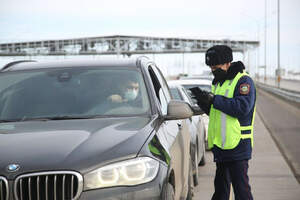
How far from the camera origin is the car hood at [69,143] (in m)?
3.29

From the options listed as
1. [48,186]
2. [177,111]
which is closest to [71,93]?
[177,111]

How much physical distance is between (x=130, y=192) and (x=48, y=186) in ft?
1.66

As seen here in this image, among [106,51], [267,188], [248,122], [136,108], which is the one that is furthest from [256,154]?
[106,51]

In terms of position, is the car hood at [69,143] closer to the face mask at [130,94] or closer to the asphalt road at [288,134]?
the face mask at [130,94]

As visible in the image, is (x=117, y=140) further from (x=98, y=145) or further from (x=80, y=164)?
(x=80, y=164)

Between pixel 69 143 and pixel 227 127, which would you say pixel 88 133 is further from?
pixel 227 127

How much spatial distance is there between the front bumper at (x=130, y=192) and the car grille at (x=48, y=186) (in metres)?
0.08

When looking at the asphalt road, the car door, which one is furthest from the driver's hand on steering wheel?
the asphalt road

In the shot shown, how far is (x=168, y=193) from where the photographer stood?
3.75 metres

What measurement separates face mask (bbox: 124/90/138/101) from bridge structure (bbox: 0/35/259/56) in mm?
106435

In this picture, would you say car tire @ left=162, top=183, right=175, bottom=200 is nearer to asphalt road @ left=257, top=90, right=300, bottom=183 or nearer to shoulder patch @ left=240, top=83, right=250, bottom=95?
shoulder patch @ left=240, top=83, right=250, bottom=95

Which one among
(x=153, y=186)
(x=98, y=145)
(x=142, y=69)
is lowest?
(x=153, y=186)

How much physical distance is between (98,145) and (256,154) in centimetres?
852

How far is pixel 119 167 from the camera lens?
341cm
